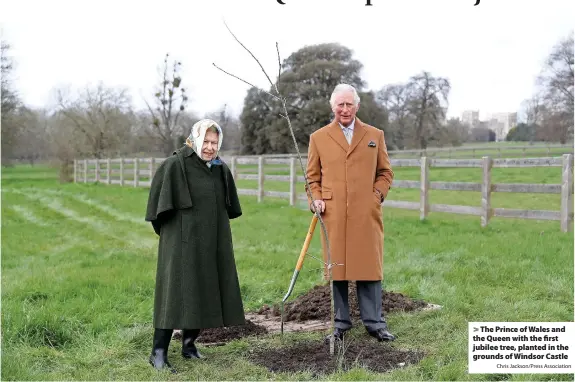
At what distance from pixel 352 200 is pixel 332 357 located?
3.82 feet

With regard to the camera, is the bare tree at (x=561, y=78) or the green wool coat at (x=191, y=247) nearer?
the green wool coat at (x=191, y=247)

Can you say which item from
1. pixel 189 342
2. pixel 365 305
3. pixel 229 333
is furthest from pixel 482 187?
pixel 189 342

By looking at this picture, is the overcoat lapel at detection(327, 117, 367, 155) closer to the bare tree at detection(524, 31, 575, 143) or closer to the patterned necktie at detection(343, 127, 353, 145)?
the patterned necktie at detection(343, 127, 353, 145)

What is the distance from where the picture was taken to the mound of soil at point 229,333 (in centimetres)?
517

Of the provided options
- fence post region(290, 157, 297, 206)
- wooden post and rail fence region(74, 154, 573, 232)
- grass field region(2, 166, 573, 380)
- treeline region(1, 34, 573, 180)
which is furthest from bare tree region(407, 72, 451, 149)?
grass field region(2, 166, 573, 380)

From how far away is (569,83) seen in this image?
97.5ft

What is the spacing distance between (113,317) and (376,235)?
8.06 feet

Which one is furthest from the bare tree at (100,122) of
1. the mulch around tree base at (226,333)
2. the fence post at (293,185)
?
the mulch around tree base at (226,333)

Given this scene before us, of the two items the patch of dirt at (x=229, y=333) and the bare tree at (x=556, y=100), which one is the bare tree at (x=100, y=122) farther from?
the patch of dirt at (x=229, y=333)

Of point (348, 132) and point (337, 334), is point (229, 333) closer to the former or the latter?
point (337, 334)

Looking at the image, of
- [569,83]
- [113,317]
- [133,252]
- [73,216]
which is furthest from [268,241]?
[569,83]

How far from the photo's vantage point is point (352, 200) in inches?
189

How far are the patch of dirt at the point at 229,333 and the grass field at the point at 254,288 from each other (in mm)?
209

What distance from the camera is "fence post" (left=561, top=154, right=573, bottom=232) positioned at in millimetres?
10172
